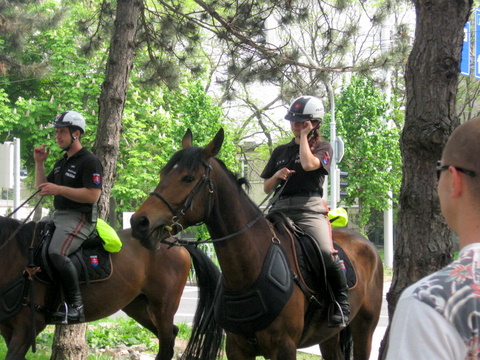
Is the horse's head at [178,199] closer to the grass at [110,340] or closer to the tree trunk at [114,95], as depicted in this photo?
the tree trunk at [114,95]

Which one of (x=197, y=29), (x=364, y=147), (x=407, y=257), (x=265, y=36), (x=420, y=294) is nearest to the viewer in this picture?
(x=420, y=294)

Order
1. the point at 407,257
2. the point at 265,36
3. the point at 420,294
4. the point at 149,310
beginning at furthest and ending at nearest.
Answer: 1. the point at 265,36
2. the point at 149,310
3. the point at 407,257
4. the point at 420,294

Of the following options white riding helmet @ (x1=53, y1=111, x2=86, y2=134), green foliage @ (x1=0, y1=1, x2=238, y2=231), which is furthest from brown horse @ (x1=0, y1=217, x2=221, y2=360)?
Answer: green foliage @ (x1=0, y1=1, x2=238, y2=231)

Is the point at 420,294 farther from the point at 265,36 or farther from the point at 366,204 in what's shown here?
the point at 366,204

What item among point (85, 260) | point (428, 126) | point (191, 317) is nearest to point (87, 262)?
point (85, 260)

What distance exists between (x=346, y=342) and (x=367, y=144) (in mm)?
16487

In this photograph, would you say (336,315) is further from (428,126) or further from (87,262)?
(87,262)

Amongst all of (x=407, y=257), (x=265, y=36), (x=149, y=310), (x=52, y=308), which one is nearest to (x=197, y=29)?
(x=265, y=36)

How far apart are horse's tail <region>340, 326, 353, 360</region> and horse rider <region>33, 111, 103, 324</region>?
2.79m

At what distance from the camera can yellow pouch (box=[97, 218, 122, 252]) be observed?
21.7 ft

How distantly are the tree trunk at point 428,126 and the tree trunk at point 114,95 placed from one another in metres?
4.51

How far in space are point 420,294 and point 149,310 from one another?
6.41 meters

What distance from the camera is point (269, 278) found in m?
4.69

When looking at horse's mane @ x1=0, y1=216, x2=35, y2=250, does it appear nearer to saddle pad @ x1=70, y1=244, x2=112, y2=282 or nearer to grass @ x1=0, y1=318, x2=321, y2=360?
saddle pad @ x1=70, y1=244, x2=112, y2=282
